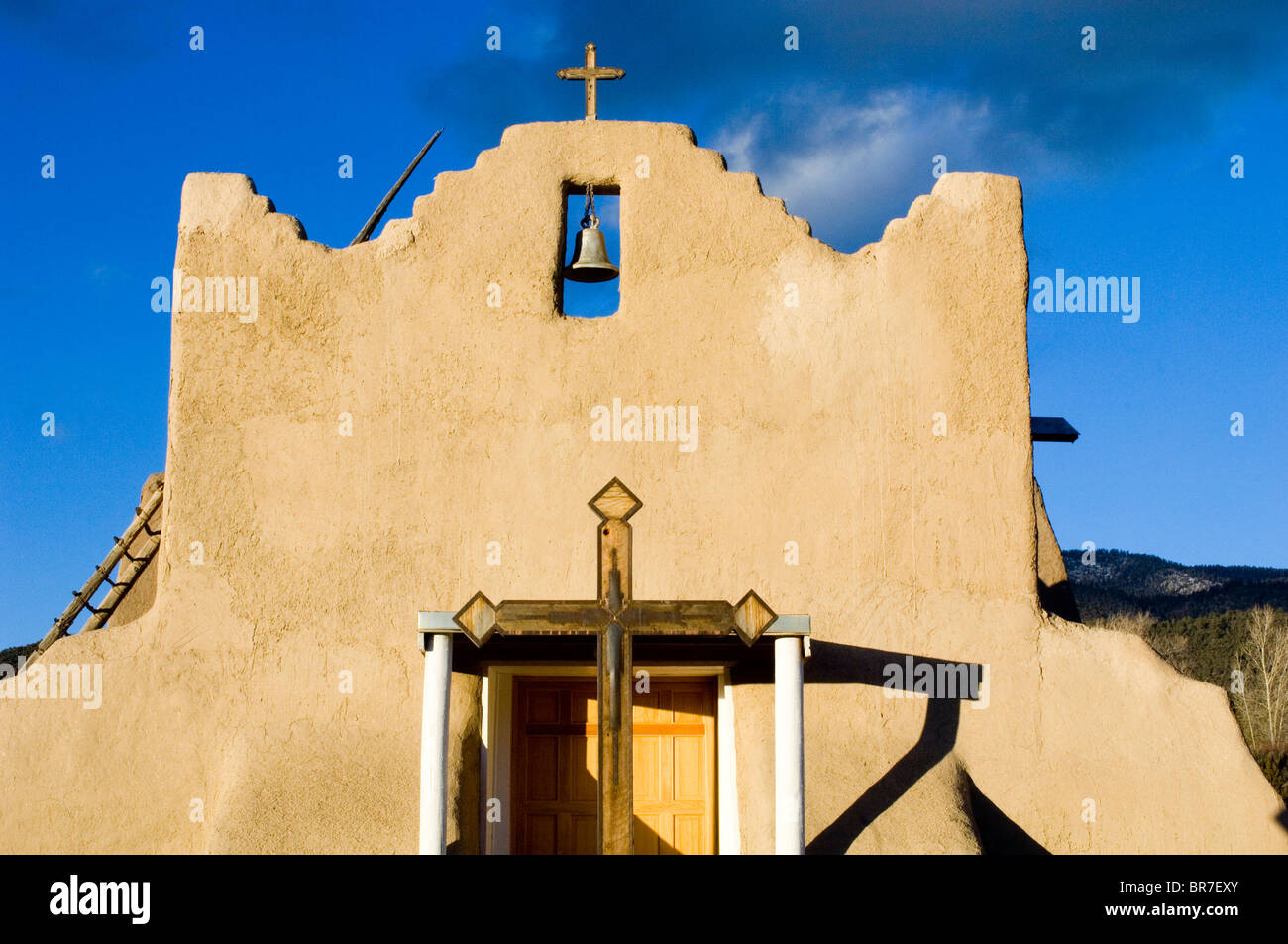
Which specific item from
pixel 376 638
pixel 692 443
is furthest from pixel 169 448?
pixel 692 443

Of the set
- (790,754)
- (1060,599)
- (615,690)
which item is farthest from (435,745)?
(1060,599)

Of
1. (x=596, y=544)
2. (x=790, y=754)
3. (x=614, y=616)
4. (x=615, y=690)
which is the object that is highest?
(x=596, y=544)

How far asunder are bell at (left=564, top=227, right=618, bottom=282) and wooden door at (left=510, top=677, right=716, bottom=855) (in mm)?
3021

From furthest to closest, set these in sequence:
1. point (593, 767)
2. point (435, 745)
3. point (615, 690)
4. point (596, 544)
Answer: point (593, 767) < point (596, 544) < point (435, 745) < point (615, 690)

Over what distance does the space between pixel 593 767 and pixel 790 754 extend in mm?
2030

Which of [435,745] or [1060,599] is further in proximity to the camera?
[1060,599]

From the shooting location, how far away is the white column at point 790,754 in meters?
8.90

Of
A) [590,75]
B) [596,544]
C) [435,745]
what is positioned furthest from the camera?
[590,75]

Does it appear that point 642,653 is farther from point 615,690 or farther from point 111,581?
point 111,581

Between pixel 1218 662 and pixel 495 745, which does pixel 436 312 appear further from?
pixel 1218 662

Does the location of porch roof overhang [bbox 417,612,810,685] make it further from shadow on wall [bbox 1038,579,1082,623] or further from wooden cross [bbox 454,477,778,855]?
shadow on wall [bbox 1038,579,1082,623]

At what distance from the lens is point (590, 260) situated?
1095 centimetres

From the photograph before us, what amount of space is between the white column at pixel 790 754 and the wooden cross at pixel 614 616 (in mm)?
398

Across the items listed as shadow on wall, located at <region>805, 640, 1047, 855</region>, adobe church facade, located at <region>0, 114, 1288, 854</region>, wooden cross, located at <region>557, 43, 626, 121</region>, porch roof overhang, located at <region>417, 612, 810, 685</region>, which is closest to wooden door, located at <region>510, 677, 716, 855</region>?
adobe church facade, located at <region>0, 114, 1288, 854</region>
